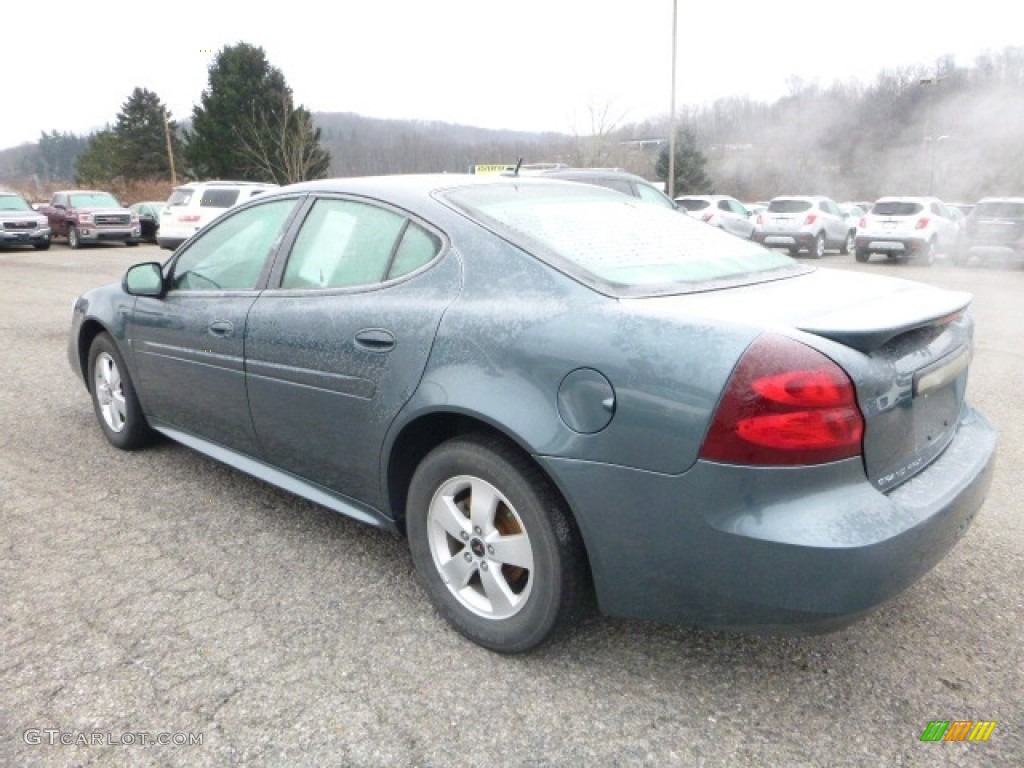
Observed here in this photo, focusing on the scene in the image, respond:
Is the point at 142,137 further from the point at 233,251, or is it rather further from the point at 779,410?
the point at 779,410

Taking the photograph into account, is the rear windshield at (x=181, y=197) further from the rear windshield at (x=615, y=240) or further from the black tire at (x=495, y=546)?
the black tire at (x=495, y=546)

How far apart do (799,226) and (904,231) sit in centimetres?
222

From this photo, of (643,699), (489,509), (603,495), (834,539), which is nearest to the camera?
(834,539)

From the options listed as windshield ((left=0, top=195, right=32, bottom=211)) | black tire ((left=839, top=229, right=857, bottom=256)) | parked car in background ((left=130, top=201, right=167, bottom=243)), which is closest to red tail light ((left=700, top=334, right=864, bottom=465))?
black tire ((left=839, top=229, right=857, bottom=256))

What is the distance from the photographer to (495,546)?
230 cm

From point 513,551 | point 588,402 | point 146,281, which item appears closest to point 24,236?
point 146,281

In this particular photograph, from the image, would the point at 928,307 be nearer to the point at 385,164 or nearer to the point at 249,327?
the point at 249,327

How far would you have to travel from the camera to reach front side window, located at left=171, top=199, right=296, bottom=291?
3148 mm

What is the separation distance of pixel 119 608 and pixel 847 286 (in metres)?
2.54

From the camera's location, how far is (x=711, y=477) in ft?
6.14

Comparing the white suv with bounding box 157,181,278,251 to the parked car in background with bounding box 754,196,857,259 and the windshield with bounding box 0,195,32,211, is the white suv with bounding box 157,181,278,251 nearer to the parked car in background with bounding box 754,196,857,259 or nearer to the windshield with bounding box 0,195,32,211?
the windshield with bounding box 0,195,32,211

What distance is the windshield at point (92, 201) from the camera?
72.4ft

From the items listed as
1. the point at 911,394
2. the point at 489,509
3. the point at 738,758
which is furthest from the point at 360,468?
the point at 911,394

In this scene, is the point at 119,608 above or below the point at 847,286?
below
